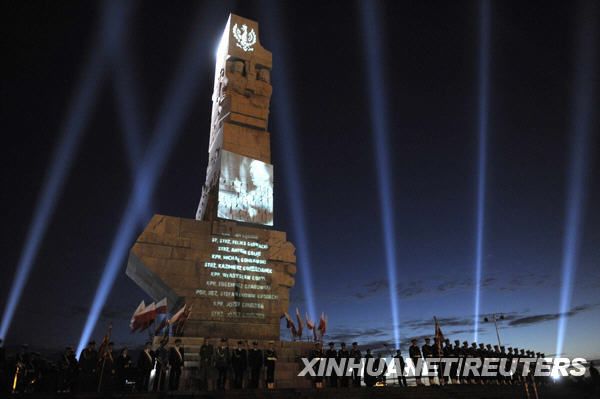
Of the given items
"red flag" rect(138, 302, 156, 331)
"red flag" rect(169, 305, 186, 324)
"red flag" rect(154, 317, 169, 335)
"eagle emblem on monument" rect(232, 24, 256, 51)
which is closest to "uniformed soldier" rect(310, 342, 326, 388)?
"red flag" rect(169, 305, 186, 324)

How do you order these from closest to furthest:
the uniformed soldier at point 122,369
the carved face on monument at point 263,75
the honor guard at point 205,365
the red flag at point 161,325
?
the uniformed soldier at point 122,369
the honor guard at point 205,365
the red flag at point 161,325
the carved face on monument at point 263,75

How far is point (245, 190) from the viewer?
19.0m

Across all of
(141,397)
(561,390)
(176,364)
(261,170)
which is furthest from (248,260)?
(561,390)

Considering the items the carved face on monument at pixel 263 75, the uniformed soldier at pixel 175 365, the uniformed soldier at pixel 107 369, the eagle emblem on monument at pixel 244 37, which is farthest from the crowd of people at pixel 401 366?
the eagle emblem on monument at pixel 244 37

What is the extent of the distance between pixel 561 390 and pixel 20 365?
53.3 ft

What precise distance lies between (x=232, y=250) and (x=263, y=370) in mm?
5167

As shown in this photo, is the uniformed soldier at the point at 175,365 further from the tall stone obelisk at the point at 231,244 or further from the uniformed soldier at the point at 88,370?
the tall stone obelisk at the point at 231,244

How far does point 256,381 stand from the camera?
12.8 meters

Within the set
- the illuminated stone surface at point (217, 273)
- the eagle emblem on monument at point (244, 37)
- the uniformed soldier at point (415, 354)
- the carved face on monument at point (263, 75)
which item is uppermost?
the eagle emblem on monument at point (244, 37)

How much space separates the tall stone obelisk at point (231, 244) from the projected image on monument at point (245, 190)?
4 centimetres

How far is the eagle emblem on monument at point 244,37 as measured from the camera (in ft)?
74.7

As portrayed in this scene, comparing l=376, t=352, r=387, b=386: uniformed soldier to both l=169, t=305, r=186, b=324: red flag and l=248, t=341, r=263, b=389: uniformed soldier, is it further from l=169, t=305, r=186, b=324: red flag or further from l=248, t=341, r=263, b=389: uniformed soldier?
l=169, t=305, r=186, b=324: red flag

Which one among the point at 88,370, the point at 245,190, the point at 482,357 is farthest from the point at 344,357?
the point at 245,190

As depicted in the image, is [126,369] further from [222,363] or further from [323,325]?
[323,325]
